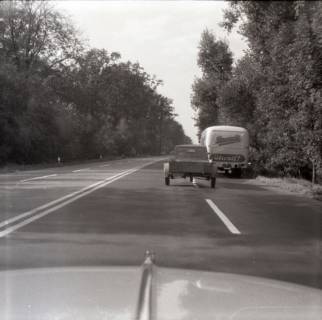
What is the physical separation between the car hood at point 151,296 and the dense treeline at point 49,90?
36.1 m

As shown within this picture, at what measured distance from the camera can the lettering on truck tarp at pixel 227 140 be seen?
30125 millimetres

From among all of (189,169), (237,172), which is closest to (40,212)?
(189,169)

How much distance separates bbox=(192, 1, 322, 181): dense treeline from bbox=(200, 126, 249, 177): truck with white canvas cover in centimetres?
128

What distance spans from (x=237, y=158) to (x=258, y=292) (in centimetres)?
2660

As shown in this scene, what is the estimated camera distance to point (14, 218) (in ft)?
33.7

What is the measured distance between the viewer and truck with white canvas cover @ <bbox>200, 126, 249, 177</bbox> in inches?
1164

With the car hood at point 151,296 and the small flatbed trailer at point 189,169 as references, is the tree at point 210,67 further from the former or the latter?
the car hood at point 151,296

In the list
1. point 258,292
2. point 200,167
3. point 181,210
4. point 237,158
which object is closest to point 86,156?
point 237,158

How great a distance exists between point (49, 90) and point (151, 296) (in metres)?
46.2

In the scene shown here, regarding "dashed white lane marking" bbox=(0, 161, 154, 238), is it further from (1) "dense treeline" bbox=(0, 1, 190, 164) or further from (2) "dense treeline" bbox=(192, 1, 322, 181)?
(1) "dense treeline" bbox=(0, 1, 190, 164)

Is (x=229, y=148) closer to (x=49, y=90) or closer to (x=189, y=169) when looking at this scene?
(x=189, y=169)

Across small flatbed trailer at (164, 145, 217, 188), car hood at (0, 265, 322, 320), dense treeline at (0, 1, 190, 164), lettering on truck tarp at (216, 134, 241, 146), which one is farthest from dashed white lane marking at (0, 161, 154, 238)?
dense treeline at (0, 1, 190, 164)

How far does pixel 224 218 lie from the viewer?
35.8 ft

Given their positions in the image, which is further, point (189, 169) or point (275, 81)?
point (189, 169)
